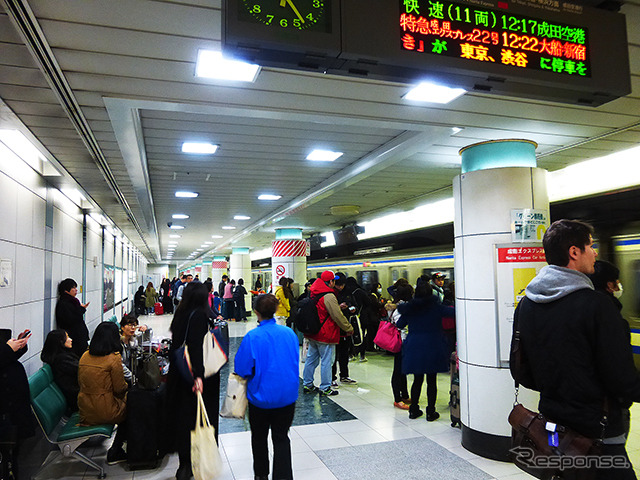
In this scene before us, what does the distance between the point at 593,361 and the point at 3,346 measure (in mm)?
Answer: 3955

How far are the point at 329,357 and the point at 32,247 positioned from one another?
413 cm

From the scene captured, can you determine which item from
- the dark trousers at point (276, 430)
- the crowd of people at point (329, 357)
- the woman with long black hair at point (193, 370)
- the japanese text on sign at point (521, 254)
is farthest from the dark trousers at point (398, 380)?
the woman with long black hair at point (193, 370)

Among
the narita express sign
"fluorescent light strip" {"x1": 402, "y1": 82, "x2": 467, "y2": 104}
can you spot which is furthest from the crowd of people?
"fluorescent light strip" {"x1": 402, "y1": 82, "x2": 467, "y2": 104}

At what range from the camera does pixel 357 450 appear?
465cm

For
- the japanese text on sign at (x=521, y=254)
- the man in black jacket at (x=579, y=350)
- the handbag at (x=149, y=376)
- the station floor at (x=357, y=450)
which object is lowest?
the station floor at (x=357, y=450)

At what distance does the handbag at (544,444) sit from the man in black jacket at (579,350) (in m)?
0.03

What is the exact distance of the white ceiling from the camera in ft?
9.23

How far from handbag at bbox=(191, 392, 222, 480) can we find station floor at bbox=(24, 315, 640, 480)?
2.28 ft

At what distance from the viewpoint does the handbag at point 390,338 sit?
6246 millimetres

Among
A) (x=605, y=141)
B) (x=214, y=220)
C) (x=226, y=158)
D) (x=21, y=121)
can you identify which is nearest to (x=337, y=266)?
(x=214, y=220)

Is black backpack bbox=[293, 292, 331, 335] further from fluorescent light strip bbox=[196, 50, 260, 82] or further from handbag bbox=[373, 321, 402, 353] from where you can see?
fluorescent light strip bbox=[196, 50, 260, 82]

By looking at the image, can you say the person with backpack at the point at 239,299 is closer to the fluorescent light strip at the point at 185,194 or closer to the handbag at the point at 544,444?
the fluorescent light strip at the point at 185,194

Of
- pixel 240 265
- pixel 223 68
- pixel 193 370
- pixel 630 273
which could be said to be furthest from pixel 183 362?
pixel 240 265

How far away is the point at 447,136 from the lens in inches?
199
